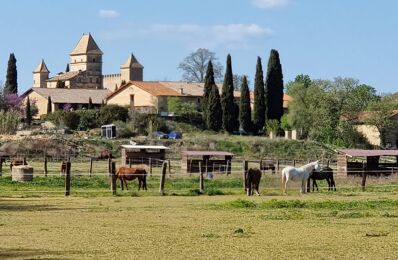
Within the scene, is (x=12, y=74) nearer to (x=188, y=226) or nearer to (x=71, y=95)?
(x=71, y=95)

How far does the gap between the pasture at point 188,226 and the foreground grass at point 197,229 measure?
19 mm

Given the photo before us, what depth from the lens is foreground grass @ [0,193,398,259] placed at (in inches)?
628

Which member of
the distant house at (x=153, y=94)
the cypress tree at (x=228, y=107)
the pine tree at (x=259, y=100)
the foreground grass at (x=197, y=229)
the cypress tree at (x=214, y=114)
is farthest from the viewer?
the distant house at (x=153, y=94)

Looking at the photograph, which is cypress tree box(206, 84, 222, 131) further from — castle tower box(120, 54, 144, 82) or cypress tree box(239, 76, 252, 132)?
castle tower box(120, 54, 144, 82)

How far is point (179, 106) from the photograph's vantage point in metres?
125

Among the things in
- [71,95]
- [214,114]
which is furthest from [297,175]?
[71,95]

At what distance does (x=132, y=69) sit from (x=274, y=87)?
85.3 meters

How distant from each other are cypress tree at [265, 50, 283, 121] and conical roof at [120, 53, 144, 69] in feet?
272

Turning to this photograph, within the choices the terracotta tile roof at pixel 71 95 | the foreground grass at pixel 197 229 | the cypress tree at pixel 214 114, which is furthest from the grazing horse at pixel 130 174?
the terracotta tile roof at pixel 71 95

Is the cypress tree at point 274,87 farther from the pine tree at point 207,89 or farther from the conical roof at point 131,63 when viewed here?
the conical roof at point 131,63

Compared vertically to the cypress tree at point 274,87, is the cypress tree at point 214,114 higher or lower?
lower

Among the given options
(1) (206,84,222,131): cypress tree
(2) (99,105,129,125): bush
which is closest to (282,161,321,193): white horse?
(1) (206,84,222,131): cypress tree

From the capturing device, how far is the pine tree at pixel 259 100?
11094cm

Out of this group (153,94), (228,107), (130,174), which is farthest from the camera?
(153,94)
